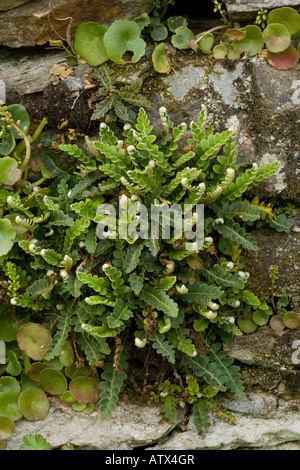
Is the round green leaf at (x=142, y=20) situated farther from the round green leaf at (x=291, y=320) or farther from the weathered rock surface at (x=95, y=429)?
the weathered rock surface at (x=95, y=429)

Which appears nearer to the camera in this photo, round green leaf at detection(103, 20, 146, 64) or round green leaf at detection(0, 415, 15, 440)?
round green leaf at detection(0, 415, 15, 440)

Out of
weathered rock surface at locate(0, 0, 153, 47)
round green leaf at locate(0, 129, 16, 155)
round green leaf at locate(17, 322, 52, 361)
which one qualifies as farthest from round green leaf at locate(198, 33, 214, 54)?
round green leaf at locate(17, 322, 52, 361)

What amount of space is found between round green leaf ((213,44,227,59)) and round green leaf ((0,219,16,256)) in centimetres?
228

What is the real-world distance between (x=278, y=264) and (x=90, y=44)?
8.16 feet

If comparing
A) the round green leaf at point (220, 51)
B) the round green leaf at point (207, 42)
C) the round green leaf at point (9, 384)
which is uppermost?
the round green leaf at point (207, 42)

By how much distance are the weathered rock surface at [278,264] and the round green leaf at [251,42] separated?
1.62 m

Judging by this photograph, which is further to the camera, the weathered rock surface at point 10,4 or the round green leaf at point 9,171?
the weathered rock surface at point 10,4

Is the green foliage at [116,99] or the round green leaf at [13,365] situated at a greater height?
the green foliage at [116,99]

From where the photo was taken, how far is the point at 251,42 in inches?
184

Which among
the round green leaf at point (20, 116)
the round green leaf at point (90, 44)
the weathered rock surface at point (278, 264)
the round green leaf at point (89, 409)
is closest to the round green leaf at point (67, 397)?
the round green leaf at point (89, 409)

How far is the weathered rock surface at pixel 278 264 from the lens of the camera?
4.59m

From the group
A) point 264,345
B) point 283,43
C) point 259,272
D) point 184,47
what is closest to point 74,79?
point 184,47

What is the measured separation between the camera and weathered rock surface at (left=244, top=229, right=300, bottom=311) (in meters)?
4.59

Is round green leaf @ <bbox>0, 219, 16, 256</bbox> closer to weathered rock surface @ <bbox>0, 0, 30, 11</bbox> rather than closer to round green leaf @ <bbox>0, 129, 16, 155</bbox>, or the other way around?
round green leaf @ <bbox>0, 129, 16, 155</bbox>
